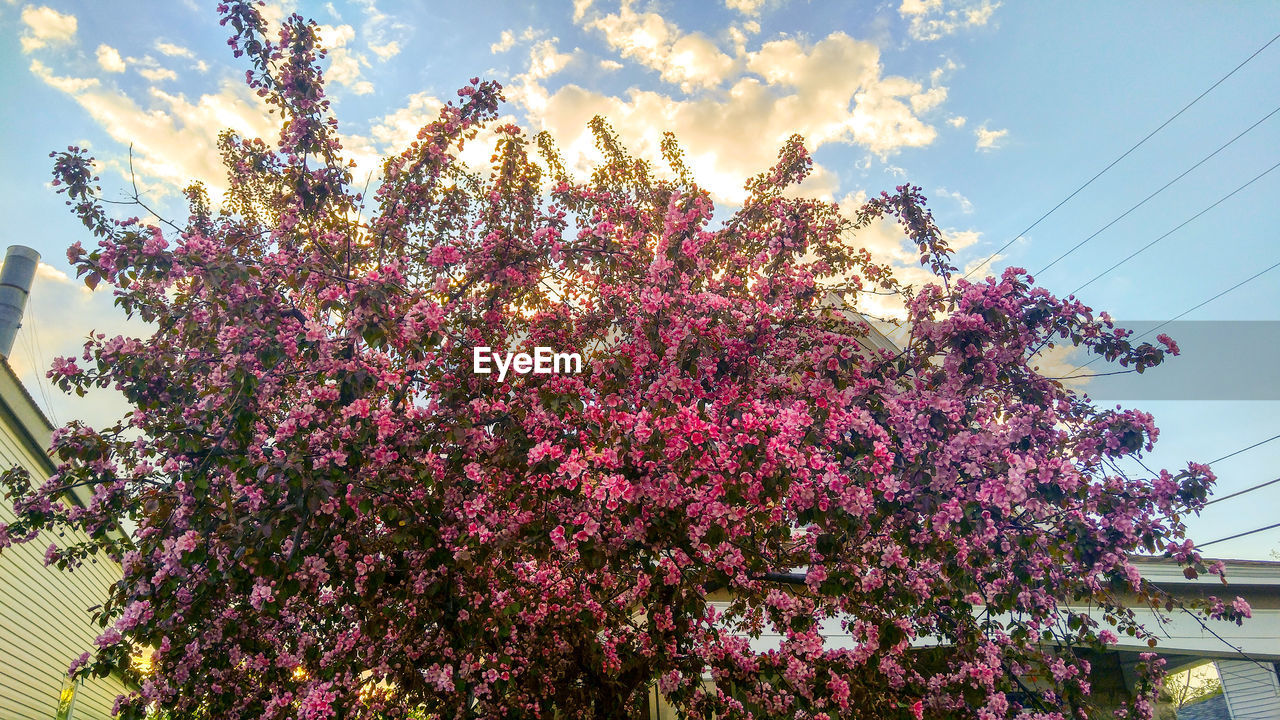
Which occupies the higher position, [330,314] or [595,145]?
[595,145]

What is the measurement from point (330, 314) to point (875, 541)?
5322 millimetres

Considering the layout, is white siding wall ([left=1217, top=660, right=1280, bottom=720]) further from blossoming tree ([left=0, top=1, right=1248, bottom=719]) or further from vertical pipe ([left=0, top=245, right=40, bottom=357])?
vertical pipe ([left=0, top=245, right=40, bottom=357])

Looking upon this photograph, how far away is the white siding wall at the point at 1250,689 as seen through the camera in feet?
30.7

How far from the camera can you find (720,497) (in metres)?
5.00

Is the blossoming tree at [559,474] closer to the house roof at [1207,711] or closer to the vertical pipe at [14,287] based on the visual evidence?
the vertical pipe at [14,287]

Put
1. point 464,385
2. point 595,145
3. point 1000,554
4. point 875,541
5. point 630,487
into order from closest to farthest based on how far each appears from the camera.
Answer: point 630,487, point 1000,554, point 875,541, point 464,385, point 595,145

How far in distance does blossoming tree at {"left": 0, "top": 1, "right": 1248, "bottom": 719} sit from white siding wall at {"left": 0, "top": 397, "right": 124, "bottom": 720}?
14.4ft

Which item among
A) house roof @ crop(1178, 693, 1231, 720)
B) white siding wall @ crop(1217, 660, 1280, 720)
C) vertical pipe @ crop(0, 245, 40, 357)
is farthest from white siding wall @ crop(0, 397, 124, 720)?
house roof @ crop(1178, 693, 1231, 720)

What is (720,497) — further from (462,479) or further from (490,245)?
(490,245)

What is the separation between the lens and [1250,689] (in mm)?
9609

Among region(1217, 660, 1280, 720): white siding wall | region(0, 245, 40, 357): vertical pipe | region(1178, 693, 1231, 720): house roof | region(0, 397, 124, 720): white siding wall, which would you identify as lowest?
region(1178, 693, 1231, 720): house roof

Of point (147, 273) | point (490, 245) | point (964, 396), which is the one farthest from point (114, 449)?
point (964, 396)

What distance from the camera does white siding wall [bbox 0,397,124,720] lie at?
9.05 metres

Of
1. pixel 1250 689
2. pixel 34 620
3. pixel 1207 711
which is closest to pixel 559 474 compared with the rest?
pixel 34 620
